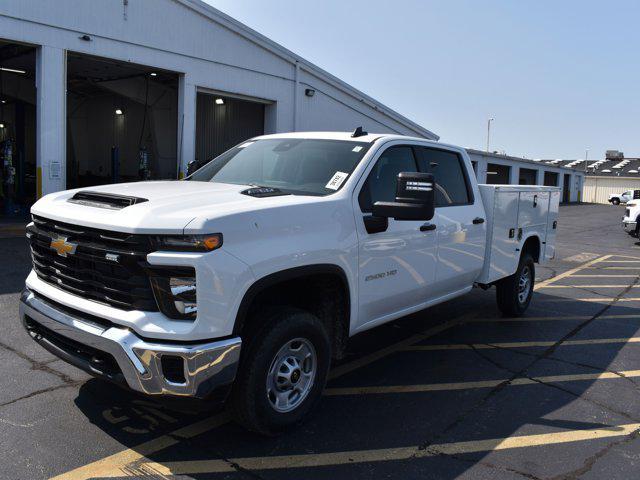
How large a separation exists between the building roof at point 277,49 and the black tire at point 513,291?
42.4 feet

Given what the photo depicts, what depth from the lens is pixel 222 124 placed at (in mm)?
25266

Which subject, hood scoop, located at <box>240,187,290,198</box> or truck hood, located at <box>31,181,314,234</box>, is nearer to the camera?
truck hood, located at <box>31,181,314,234</box>

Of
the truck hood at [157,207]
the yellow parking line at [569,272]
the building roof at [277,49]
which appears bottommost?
the yellow parking line at [569,272]

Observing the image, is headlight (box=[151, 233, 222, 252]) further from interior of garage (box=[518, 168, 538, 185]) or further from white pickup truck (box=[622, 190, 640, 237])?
interior of garage (box=[518, 168, 538, 185])

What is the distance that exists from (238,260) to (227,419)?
142 centimetres

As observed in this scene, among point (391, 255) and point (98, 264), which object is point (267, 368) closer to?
point (98, 264)

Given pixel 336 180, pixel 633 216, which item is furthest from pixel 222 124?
Result: pixel 336 180

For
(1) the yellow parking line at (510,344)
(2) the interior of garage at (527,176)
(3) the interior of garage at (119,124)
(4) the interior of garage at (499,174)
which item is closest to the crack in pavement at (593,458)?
(1) the yellow parking line at (510,344)

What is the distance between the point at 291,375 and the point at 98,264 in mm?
1370

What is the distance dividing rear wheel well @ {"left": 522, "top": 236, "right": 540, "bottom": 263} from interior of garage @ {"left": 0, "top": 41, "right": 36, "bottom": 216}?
1253cm

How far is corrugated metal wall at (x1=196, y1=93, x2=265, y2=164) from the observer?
2481cm

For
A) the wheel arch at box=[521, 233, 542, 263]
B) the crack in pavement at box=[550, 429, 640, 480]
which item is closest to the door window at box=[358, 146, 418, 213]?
the crack in pavement at box=[550, 429, 640, 480]

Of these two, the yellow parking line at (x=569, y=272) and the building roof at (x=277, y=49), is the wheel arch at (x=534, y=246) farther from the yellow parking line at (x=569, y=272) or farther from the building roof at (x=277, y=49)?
the building roof at (x=277, y=49)

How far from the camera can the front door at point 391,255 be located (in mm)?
4062
